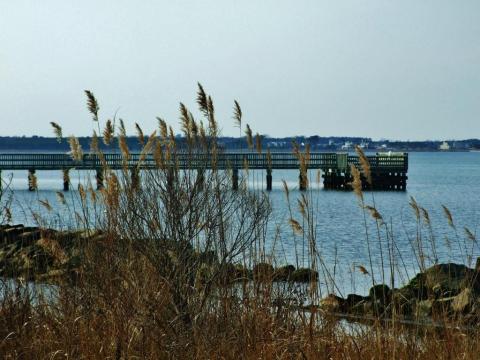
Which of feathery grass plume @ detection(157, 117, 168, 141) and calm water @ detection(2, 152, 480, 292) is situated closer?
feathery grass plume @ detection(157, 117, 168, 141)

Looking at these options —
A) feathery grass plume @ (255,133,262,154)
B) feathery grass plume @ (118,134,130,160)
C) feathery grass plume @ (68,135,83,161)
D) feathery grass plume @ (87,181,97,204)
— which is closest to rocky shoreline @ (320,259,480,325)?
feathery grass plume @ (255,133,262,154)

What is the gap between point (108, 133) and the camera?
8.38 meters

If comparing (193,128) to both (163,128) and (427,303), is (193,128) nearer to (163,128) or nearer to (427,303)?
(163,128)

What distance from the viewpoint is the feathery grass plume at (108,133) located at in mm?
8344

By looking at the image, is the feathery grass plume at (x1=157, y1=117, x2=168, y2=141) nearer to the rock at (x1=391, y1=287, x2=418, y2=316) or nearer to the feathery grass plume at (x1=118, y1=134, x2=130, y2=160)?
the feathery grass plume at (x1=118, y1=134, x2=130, y2=160)

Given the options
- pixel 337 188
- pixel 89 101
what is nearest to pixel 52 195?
pixel 337 188

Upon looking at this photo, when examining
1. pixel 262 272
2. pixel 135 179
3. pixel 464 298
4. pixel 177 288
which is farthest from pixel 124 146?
pixel 464 298

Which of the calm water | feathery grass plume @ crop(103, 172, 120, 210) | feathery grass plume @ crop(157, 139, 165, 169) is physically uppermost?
feathery grass plume @ crop(157, 139, 165, 169)

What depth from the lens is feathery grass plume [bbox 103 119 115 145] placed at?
834 cm

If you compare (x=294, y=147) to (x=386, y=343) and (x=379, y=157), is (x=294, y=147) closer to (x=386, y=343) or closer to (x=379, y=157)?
(x=386, y=343)

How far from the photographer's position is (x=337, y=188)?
76812 millimetres

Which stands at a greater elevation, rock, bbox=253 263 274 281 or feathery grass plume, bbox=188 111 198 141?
feathery grass plume, bbox=188 111 198 141

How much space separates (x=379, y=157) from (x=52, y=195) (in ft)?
91.9

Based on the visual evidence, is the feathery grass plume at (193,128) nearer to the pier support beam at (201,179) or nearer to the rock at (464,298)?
the pier support beam at (201,179)
